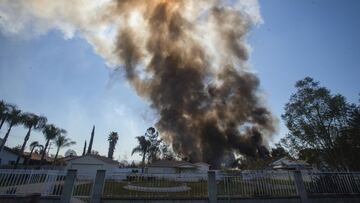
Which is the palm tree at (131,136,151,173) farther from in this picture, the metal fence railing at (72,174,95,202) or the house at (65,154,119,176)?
the metal fence railing at (72,174,95,202)

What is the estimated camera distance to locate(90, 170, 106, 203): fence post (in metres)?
11.1

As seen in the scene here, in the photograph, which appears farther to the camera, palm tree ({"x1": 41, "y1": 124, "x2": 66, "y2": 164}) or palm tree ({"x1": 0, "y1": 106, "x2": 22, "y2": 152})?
palm tree ({"x1": 41, "y1": 124, "x2": 66, "y2": 164})

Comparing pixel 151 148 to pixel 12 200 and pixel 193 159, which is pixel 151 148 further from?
pixel 12 200

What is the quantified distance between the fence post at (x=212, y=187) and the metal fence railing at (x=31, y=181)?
7.32 meters

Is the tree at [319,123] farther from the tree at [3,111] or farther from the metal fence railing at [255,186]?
the tree at [3,111]

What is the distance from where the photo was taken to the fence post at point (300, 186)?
38.6ft

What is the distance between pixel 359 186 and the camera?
12586mm

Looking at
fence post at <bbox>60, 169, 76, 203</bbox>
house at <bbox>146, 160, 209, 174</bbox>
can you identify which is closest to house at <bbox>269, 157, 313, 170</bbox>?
house at <bbox>146, 160, 209, 174</bbox>

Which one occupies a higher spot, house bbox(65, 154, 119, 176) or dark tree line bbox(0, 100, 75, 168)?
dark tree line bbox(0, 100, 75, 168)

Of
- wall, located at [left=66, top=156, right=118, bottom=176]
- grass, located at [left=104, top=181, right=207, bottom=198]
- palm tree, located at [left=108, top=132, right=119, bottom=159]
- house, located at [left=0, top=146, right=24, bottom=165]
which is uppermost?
palm tree, located at [left=108, top=132, right=119, bottom=159]

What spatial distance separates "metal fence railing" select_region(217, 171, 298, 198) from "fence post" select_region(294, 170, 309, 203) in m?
0.21

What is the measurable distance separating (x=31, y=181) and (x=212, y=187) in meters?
9.07

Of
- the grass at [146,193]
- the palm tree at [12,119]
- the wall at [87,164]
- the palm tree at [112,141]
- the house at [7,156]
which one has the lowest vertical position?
the grass at [146,193]

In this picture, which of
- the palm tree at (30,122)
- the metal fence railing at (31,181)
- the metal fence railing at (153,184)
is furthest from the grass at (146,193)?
the palm tree at (30,122)
